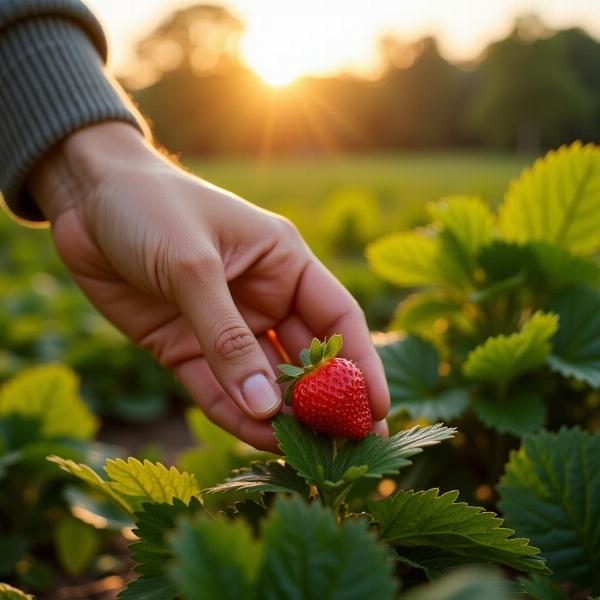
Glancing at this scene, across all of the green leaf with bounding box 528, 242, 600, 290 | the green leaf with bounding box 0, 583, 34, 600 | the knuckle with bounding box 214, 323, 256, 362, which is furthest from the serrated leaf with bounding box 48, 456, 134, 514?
the green leaf with bounding box 528, 242, 600, 290

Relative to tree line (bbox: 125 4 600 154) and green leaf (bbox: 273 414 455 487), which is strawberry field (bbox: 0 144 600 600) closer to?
green leaf (bbox: 273 414 455 487)

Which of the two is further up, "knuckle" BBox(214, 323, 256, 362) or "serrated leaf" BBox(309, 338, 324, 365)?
"serrated leaf" BBox(309, 338, 324, 365)

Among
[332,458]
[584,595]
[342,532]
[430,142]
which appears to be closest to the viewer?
[342,532]

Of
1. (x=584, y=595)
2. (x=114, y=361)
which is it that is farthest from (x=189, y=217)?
(x=114, y=361)

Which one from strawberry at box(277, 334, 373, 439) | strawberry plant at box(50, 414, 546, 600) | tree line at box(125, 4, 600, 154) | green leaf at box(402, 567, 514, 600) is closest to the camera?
green leaf at box(402, 567, 514, 600)

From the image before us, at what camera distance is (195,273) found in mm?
1190

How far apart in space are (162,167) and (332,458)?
0.71 m

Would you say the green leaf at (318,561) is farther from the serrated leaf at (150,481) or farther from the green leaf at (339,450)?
the serrated leaf at (150,481)

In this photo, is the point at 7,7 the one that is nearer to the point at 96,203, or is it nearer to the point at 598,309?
the point at 96,203

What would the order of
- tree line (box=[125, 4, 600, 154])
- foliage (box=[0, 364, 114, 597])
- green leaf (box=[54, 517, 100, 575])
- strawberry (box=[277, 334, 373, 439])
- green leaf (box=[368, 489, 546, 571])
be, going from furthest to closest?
tree line (box=[125, 4, 600, 154]) → green leaf (box=[54, 517, 100, 575]) → foliage (box=[0, 364, 114, 597]) → strawberry (box=[277, 334, 373, 439]) → green leaf (box=[368, 489, 546, 571])

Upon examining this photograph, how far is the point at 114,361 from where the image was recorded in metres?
3.00

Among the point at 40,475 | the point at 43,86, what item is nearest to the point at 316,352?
the point at 43,86

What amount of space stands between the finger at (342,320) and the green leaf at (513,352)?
8.2 inches

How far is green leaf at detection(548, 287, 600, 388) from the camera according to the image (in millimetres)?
1400
